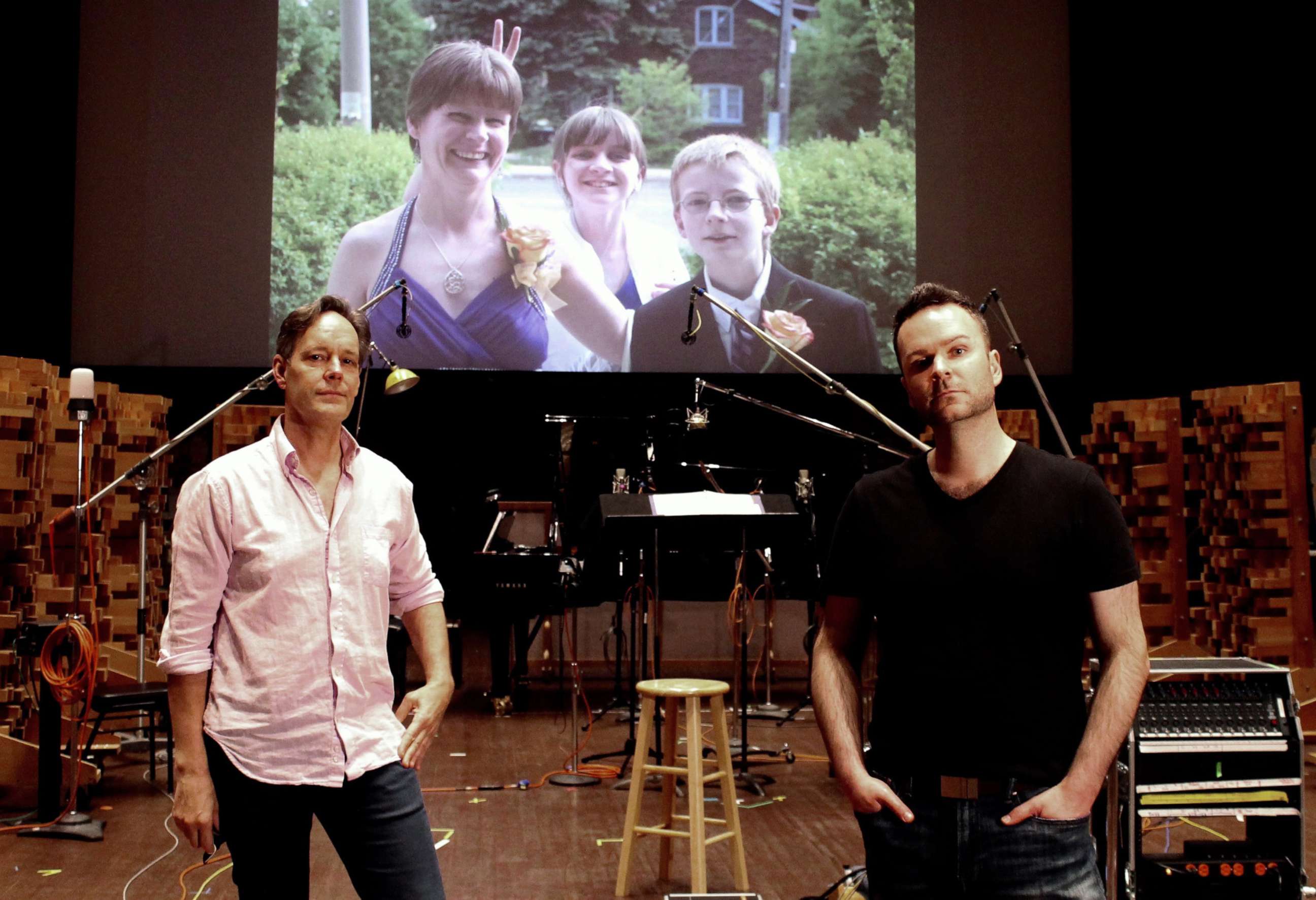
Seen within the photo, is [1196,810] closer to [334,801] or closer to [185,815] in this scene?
[334,801]

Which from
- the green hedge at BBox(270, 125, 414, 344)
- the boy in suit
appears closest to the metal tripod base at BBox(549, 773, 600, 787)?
the boy in suit

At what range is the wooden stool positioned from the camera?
3.47 m

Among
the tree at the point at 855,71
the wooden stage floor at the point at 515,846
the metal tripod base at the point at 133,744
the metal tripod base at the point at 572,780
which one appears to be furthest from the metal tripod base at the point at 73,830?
the tree at the point at 855,71

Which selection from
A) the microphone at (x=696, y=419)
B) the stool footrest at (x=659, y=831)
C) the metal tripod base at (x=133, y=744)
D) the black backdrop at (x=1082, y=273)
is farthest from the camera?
the black backdrop at (x=1082, y=273)

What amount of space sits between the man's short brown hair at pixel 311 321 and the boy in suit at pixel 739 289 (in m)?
6.09

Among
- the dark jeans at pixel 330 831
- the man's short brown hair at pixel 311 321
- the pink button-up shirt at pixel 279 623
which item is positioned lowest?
the dark jeans at pixel 330 831

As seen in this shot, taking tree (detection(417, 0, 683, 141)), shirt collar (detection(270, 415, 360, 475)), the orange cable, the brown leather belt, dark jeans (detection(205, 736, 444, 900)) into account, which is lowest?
the orange cable

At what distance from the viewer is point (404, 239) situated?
808 centimetres

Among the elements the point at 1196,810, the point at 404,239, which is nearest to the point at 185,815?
the point at 1196,810

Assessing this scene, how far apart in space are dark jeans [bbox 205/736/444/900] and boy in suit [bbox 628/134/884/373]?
6363 mm

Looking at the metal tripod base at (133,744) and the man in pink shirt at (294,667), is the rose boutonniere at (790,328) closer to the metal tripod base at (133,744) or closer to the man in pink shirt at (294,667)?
the metal tripod base at (133,744)

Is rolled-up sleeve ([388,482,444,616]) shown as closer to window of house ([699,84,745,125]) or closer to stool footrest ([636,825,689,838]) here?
stool footrest ([636,825,689,838])

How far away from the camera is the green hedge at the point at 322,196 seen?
26.5ft

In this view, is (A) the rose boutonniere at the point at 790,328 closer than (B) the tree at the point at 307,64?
No
